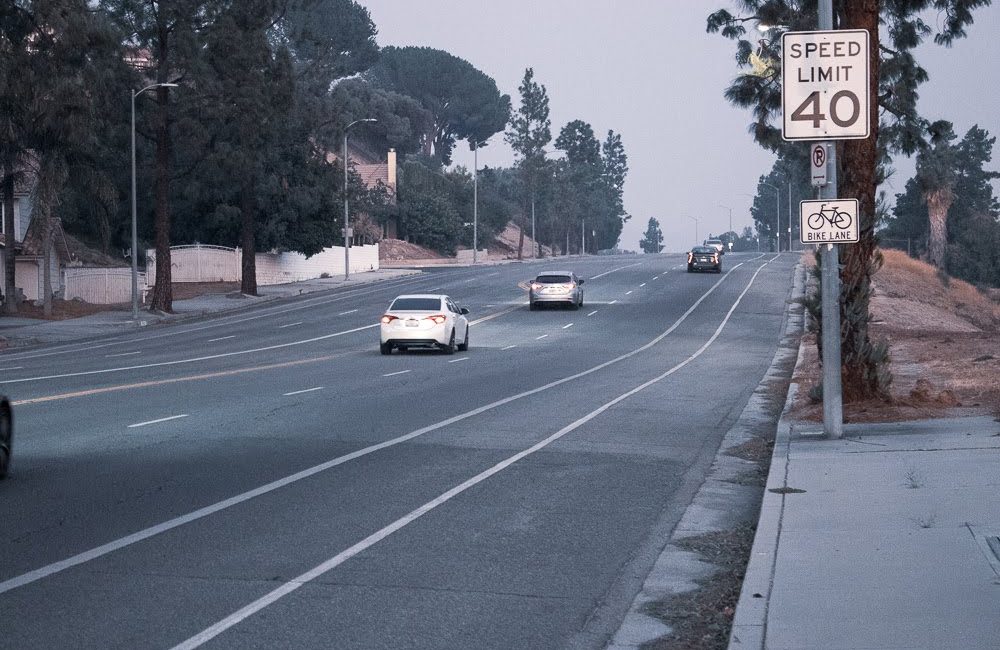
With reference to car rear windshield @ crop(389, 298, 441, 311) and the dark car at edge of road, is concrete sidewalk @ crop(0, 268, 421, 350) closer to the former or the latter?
car rear windshield @ crop(389, 298, 441, 311)

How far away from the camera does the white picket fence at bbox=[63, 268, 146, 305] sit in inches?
2450

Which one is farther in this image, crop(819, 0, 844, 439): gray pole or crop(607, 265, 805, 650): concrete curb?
crop(819, 0, 844, 439): gray pole

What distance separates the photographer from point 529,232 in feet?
530

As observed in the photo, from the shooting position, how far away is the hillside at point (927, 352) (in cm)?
1761

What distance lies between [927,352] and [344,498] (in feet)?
71.6

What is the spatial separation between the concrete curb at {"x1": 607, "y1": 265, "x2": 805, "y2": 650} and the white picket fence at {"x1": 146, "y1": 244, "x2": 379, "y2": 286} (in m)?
55.9

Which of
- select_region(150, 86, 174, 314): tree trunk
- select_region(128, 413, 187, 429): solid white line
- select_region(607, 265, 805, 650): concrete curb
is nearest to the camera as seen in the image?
select_region(607, 265, 805, 650): concrete curb

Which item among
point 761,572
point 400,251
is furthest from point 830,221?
point 400,251

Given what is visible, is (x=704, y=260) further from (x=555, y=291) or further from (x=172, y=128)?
(x=172, y=128)

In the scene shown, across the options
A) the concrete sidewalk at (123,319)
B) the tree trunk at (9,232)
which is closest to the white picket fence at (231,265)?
the concrete sidewalk at (123,319)

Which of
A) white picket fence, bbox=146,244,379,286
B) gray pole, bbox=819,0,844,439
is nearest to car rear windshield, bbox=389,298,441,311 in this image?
gray pole, bbox=819,0,844,439

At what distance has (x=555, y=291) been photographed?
53438mm

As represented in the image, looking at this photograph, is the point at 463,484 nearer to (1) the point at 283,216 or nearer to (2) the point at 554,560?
(2) the point at 554,560

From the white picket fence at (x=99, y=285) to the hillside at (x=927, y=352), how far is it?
3616 centimetres
